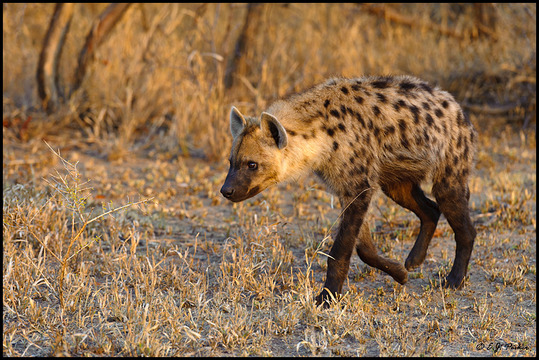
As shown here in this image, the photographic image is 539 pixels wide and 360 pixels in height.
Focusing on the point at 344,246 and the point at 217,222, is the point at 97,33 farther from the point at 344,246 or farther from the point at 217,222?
the point at 344,246

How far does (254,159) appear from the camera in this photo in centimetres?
371

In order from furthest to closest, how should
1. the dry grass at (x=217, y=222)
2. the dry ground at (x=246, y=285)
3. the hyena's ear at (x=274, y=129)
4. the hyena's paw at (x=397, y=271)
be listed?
1. the hyena's paw at (x=397, y=271)
2. the hyena's ear at (x=274, y=129)
3. the dry grass at (x=217, y=222)
4. the dry ground at (x=246, y=285)

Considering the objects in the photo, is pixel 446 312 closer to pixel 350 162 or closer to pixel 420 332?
pixel 420 332

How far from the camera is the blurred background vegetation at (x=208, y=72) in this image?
7.20 metres

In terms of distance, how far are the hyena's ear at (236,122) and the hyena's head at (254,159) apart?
8cm

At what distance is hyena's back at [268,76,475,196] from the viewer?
12.5 ft

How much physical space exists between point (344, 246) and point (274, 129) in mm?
777

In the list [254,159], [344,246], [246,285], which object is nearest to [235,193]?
[254,159]

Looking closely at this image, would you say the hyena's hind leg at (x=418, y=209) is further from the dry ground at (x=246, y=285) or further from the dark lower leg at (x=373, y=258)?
the dark lower leg at (x=373, y=258)

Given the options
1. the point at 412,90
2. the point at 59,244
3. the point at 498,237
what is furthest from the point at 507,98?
the point at 59,244

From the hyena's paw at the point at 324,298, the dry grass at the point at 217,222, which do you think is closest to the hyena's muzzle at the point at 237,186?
the dry grass at the point at 217,222

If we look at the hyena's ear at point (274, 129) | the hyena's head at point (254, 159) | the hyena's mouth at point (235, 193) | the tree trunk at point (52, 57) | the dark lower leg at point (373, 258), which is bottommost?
the tree trunk at point (52, 57)

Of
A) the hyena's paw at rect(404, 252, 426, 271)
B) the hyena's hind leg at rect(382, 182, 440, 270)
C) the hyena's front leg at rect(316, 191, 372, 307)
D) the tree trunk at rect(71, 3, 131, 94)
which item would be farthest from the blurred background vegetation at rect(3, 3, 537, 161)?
the hyena's front leg at rect(316, 191, 372, 307)

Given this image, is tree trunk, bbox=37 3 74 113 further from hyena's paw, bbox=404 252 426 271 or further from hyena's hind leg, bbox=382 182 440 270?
hyena's paw, bbox=404 252 426 271
